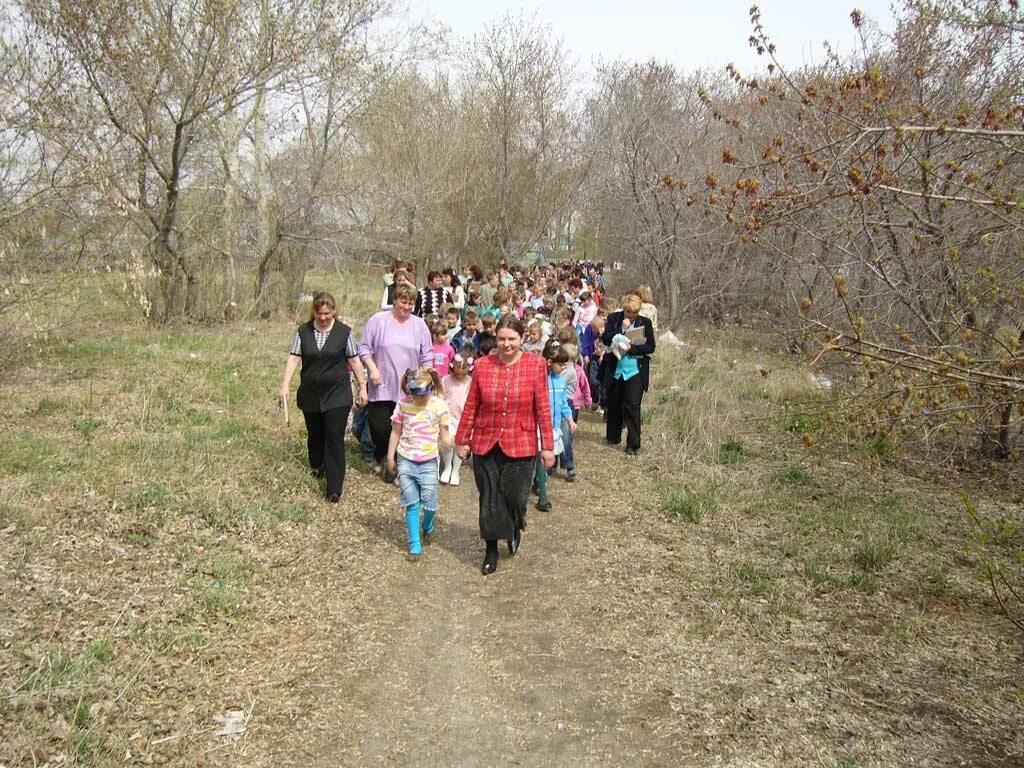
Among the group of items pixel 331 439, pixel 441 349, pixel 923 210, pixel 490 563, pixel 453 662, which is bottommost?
pixel 453 662

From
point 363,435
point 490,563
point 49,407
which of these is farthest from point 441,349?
point 49,407

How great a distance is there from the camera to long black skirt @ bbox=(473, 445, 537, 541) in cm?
581

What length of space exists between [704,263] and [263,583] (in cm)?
1717

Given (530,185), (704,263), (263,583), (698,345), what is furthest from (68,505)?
(530,185)

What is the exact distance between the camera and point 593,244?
3672 centimetres

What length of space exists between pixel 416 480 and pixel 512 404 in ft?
3.47

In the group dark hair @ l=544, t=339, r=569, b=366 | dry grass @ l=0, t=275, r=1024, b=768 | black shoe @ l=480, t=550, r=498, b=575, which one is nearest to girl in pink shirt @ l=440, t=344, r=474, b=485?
dry grass @ l=0, t=275, r=1024, b=768

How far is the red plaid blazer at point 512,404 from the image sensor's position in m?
5.70

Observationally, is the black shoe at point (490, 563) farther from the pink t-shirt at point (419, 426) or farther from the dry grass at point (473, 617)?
the pink t-shirt at point (419, 426)

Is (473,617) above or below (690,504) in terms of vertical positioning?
below

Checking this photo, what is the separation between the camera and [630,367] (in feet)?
30.1

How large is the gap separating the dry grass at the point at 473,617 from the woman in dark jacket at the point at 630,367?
0.68 m

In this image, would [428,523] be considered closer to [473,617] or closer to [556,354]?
[473,617]

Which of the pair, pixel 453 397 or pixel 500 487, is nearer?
pixel 500 487
